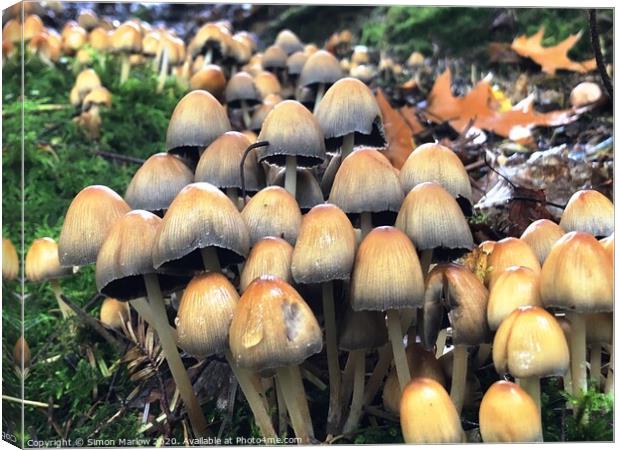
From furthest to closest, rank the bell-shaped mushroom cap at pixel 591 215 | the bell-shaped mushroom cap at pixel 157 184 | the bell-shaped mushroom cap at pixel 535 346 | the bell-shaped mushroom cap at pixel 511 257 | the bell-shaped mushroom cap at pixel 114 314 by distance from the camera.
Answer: the bell-shaped mushroom cap at pixel 114 314
the bell-shaped mushroom cap at pixel 157 184
the bell-shaped mushroom cap at pixel 591 215
the bell-shaped mushroom cap at pixel 511 257
the bell-shaped mushroom cap at pixel 535 346

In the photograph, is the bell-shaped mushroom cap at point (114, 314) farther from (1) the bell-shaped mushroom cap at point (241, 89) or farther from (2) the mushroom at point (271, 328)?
(1) the bell-shaped mushroom cap at point (241, 89)

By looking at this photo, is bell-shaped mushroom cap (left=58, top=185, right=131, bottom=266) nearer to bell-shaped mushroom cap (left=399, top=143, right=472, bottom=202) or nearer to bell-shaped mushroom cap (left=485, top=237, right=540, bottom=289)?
bell-shaped mushroom cap (left=399, top=143, right=472, bottom=202)

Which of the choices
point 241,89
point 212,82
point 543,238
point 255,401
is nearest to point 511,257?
point 543,238

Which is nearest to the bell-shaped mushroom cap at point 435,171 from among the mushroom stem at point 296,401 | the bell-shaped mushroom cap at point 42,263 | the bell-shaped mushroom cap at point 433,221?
the bell-shaped mushroom cap at point 433,221

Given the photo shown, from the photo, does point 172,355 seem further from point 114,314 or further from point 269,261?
point 114,314

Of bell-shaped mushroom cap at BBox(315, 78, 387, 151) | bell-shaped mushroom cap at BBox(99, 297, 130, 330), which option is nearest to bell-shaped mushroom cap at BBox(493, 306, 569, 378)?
bell-shaped mushroom cap at BBox(315, 78, 387, 151)
